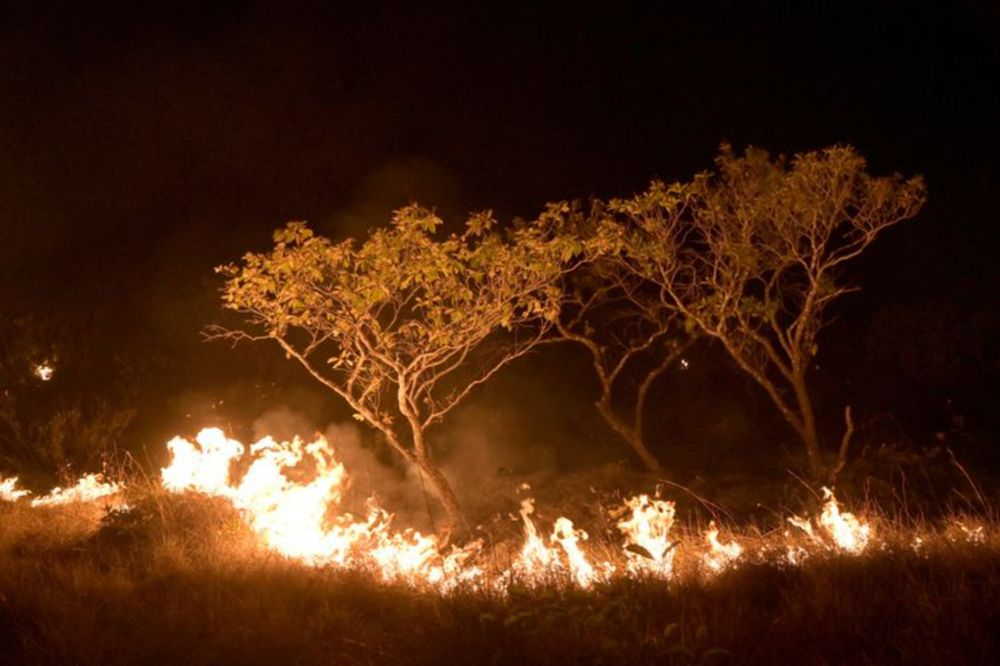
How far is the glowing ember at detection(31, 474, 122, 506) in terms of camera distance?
388 inches

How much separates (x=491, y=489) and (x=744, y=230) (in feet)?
15.9

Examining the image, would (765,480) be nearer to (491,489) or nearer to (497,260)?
(491,489)

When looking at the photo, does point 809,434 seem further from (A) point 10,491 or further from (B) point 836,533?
(A) point 10,491

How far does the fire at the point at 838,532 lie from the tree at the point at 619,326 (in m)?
3.63

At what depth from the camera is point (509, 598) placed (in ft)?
17.6

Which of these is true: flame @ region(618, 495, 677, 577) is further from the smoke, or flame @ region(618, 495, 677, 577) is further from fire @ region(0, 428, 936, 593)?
the smoke

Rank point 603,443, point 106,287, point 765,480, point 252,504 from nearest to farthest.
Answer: point 252,504 → point 765,480 → point 603,443 → point 106,287

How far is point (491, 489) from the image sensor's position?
11523 millimetres

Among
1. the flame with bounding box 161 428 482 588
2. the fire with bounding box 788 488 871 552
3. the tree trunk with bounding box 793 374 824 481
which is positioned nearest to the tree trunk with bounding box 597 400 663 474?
the tree trunk with bounding box 793 374 824 481

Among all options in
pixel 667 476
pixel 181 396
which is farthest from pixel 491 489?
pixel 181 396

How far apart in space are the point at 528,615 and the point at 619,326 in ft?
33.1

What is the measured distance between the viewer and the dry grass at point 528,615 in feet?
14.7

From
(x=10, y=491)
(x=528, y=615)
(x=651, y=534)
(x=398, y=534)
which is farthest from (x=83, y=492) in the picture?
(x=528, y=615)

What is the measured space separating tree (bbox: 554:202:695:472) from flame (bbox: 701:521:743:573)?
11.8 ft
